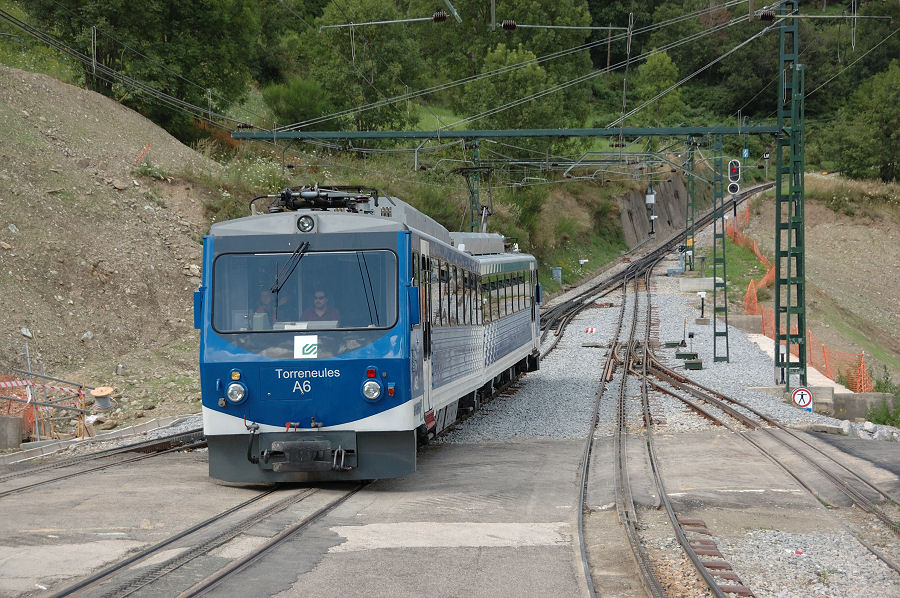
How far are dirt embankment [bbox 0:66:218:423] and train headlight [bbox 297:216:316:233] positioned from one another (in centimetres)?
878

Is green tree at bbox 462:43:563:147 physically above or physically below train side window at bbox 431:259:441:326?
above

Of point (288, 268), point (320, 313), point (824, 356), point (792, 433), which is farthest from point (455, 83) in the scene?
point (320, 313)

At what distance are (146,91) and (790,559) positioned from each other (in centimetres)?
3140

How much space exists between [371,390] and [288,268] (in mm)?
1733

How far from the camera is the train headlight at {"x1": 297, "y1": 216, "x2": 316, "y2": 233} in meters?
11.6

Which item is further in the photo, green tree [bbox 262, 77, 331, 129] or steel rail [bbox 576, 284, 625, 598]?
green tree [bbox 262, 77, 331, 129]

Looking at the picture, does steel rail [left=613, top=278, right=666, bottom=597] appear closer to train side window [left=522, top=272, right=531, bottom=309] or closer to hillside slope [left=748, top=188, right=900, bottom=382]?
train side window [left=522, top=272, right=531, bottom=309]

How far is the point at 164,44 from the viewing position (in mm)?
37031

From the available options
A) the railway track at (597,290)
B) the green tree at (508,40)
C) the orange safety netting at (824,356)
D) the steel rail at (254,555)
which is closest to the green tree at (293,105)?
the railway track at (597,290)

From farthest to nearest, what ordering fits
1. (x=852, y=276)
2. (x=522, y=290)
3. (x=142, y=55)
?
1. (x=852, y=276)
2. (x=142, y=55)
3. (x=522, y=290)

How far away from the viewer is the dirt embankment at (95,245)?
71.5 ft

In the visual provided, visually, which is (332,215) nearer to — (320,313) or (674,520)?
(320,313)

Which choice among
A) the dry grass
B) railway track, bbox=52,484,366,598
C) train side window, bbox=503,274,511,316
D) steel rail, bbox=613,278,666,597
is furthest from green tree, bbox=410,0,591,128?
railway track, bbox=52,484,366,598

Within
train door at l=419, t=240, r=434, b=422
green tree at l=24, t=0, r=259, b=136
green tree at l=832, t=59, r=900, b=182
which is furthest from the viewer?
green tree at l=832, t=59, r=900, b=182
